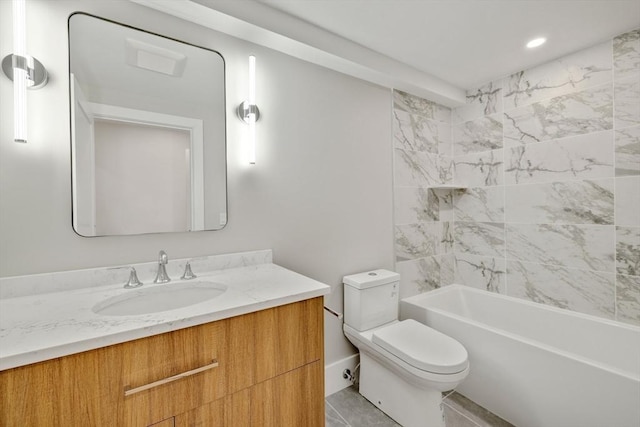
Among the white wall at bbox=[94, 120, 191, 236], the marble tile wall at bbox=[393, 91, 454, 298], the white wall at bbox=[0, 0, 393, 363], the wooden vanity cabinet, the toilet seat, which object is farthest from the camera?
the marble tile wall at bbox=[393, 91, 454, 298]

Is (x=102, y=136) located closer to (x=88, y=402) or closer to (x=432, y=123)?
(x=88, y=402)

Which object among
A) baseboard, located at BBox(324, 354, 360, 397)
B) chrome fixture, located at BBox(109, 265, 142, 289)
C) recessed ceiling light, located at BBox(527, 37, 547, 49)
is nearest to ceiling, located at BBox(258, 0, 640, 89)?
recessed ceiling light, located at BBox(527, 37, 547, 49)

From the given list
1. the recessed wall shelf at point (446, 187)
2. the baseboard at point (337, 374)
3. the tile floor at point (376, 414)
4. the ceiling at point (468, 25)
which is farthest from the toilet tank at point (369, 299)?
the ceiling at point (468, 25)

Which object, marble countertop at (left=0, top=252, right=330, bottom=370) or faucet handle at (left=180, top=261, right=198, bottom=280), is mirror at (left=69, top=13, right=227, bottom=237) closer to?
faucet handle at (left=180, top=261, right=198, bottom=280)

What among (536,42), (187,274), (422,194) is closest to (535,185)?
(422,194)

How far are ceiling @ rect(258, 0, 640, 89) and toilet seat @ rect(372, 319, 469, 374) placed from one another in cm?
185

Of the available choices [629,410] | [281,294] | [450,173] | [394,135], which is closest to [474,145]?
[450,173]

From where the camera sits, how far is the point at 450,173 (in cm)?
276

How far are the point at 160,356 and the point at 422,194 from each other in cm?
225

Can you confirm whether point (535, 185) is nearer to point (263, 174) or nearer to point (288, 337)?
point (263, 174)

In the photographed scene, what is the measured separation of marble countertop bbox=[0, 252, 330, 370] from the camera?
2.30ft

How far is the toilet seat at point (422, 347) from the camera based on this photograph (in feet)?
4.66

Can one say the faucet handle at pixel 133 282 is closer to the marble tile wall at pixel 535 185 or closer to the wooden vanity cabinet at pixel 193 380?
the wooden vanity cabinet at pixel 193 380

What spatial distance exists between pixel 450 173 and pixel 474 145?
32 cm
